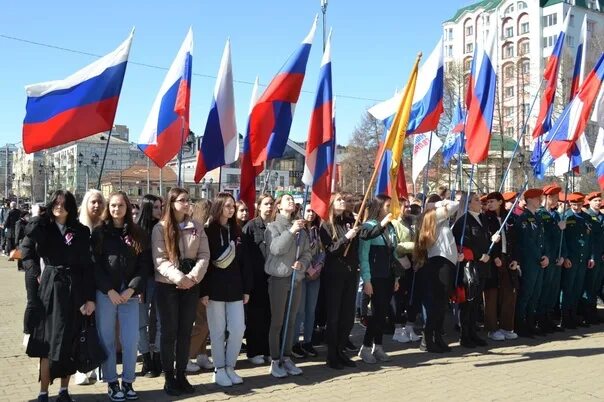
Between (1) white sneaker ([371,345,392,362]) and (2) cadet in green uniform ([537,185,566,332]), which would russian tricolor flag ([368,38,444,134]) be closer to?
(2) cadet in green uniform ([537,185,566,332])

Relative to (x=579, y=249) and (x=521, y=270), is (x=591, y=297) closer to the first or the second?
(x=579, y=249)

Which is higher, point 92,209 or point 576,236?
point 92,209

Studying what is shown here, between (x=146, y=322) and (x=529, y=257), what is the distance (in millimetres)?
5351

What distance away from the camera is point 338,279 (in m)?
6.91

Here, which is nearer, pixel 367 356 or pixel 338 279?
pixel 338 279

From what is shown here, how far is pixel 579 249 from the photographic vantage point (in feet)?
30.9

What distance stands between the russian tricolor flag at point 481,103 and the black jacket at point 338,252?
2235 mm

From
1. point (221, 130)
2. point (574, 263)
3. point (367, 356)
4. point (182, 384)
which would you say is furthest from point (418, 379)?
point (574, 263)

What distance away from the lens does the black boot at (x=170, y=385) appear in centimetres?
582

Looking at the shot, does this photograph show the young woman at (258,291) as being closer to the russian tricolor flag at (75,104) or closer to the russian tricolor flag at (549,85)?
the russian tricolor flag at (75,104)

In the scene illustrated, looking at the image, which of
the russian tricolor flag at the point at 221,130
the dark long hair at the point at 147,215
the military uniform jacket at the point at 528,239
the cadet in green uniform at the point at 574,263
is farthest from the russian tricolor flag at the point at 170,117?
the cadet in green uniform at the point at 574,263

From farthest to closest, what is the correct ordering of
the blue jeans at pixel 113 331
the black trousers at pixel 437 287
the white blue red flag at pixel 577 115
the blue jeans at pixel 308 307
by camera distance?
the white blue red flag at pixel 577 115 < the black trousers at pixel 437 287 < the blue jeans at pixel 308 307 < the blue jeans at pixel 113 331

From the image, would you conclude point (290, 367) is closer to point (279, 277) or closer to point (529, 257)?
point (279, 277)

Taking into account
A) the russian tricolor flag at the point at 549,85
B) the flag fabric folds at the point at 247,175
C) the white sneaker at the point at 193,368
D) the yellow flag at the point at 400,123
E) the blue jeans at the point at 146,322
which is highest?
the russian tricolor flag at the point at 549,85
